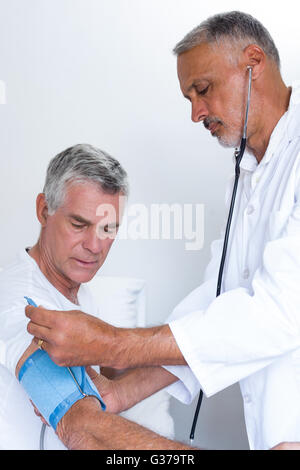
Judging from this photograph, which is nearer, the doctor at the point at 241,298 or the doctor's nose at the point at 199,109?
the doctor at the point at 241,298

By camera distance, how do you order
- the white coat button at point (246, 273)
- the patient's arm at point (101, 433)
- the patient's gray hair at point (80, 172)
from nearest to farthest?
the patient's arm at point (101, 433), the white coat button at point (246, 273), the patient's gray hair at point (80, 172)

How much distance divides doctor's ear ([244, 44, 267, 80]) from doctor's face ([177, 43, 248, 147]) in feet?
0.07

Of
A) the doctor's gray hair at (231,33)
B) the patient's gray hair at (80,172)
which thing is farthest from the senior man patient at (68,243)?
the doctor's gray hair at (231,33)

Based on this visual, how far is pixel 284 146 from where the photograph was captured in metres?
1.51

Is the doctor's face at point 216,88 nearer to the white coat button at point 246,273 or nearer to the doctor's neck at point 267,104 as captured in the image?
the doctor's neck at point 267,104

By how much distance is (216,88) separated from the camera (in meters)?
1.55

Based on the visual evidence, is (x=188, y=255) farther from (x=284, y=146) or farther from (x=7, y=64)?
(x=7, y=64)

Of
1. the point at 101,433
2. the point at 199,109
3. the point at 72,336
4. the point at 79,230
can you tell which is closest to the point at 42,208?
the point at 79,230

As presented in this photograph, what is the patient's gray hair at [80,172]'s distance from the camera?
65.6 inches

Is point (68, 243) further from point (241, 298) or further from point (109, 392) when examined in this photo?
point (241, 298)

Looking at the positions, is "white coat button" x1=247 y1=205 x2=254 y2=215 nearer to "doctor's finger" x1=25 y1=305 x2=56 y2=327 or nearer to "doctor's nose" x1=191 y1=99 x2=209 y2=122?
"doctor's nose" x1=191 y1=99 x2=209 y2=122

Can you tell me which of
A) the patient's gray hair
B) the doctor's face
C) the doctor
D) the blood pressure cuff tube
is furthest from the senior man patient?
the doctor's face

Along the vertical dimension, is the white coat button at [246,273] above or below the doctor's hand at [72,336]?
above
